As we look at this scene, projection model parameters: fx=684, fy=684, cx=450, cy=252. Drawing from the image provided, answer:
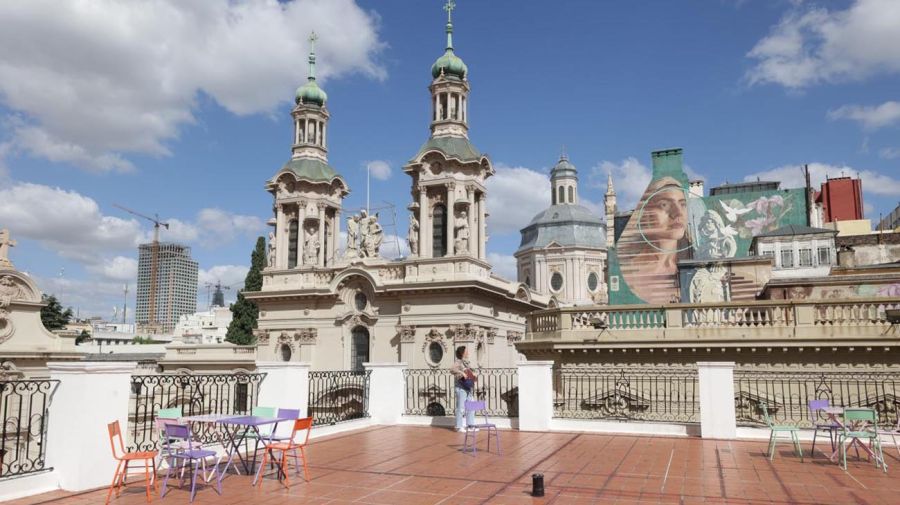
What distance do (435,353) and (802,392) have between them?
1782 cm

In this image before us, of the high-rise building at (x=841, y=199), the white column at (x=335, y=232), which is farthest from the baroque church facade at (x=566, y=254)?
the white column at (x=335, y=232)

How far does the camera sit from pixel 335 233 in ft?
133

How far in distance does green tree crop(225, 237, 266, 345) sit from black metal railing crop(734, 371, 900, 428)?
1482 inches

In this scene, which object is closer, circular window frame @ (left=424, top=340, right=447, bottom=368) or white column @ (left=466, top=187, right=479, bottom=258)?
circular window frame @ (left=424, top=340, right=447, bottom=368)

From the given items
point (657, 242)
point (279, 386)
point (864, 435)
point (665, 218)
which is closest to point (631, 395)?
point (864, 435)

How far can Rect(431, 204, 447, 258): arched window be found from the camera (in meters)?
34.3

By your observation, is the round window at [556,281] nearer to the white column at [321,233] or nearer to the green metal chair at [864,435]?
the white column at [321,233]

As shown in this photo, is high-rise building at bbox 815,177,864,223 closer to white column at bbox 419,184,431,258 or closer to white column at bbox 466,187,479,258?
white column at bbox 466,187,479,258

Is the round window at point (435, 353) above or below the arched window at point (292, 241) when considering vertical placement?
below

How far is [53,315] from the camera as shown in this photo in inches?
2224

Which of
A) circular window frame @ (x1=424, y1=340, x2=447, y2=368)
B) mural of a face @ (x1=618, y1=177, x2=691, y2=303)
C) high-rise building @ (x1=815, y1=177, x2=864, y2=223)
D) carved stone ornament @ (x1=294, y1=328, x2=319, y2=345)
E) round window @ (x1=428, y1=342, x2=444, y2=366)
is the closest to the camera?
circular window frame @ (x1=424, y1=340, x2=447, y2=368)

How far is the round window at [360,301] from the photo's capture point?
3528 centimetres

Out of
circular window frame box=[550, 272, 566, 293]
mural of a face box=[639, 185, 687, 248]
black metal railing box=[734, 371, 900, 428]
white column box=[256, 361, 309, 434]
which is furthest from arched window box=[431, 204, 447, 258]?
circular window frame box=[550, 272, 566, 293]

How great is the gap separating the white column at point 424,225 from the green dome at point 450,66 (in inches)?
270
